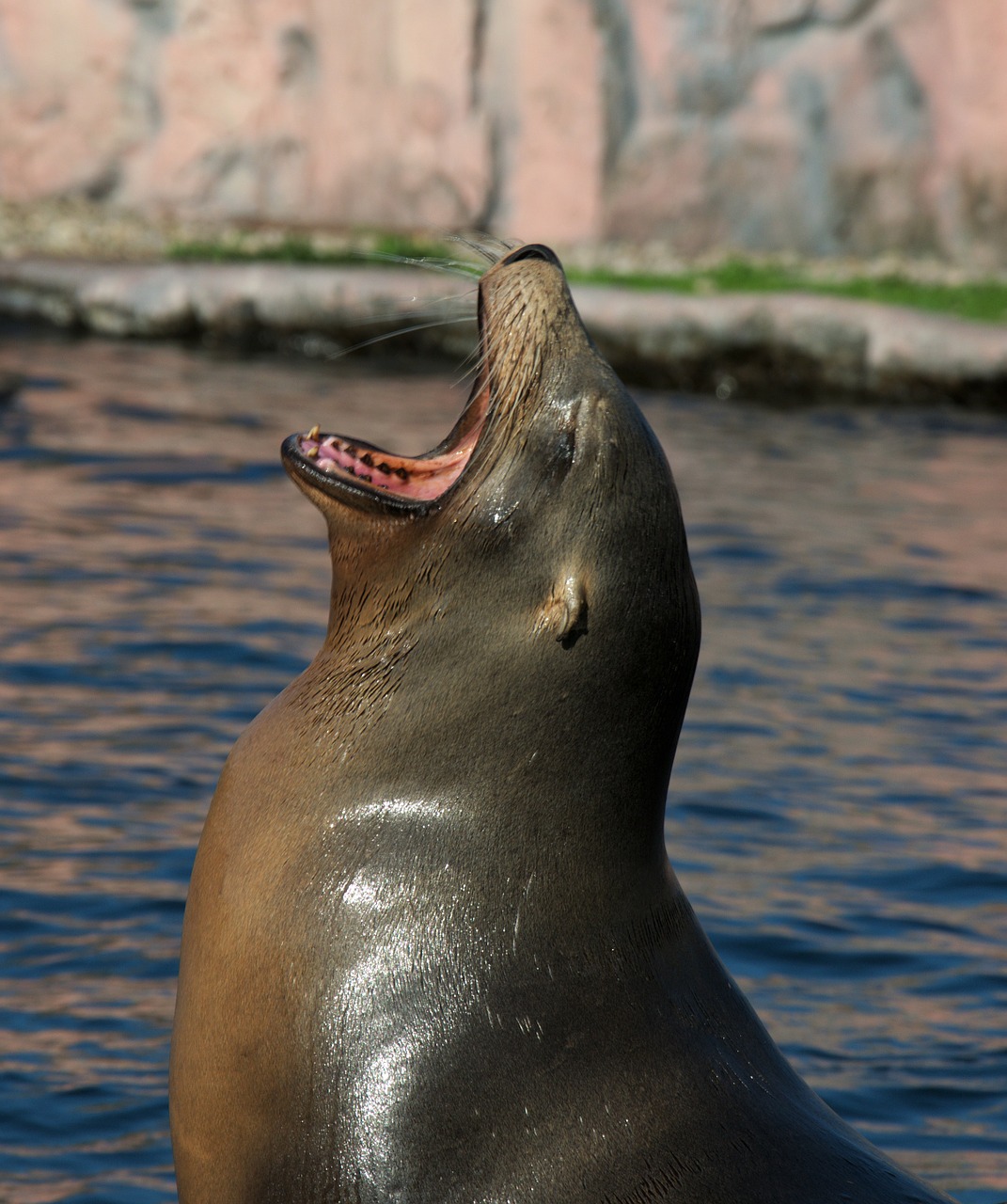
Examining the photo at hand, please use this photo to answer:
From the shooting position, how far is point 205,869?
3.18 m

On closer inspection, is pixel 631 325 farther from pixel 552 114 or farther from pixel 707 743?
pixel 707 743

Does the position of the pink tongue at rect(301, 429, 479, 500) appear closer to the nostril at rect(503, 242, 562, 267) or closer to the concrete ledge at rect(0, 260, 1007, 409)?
the nostril at rect(503, 242, 562, 267)

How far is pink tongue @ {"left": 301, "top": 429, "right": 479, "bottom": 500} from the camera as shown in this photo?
3352 millimetres

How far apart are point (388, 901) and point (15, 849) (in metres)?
2.75

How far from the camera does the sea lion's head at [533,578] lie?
309cm

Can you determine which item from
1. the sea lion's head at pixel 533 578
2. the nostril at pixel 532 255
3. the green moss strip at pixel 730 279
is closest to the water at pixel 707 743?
the sea lion's head at pixel 533 578

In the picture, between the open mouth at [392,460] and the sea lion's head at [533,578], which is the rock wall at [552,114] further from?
the sea lion's head at [533,578]

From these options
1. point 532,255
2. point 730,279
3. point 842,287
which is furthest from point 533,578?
point 730,279

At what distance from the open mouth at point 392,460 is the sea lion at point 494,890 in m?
0.03

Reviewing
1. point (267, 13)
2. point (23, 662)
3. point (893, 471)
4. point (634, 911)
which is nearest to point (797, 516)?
point (893, 471)

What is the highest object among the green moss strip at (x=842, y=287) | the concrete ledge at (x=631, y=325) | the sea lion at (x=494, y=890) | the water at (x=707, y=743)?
the sea lion at (x=494, y=890)

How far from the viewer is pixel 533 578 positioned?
3.12 metres

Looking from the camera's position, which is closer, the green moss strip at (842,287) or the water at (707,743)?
the water at (707,743)

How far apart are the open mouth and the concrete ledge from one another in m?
10.5
